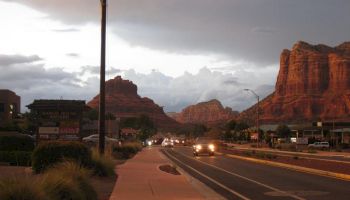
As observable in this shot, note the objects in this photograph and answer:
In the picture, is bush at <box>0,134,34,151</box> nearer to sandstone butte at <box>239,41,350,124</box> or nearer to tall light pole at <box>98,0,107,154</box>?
tall light pole at <box>98,0,107,154</box>

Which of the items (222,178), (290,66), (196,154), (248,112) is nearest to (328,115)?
(290,66)

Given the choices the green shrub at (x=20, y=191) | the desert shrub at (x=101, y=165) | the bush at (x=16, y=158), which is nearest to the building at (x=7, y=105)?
the bush at (x=16, y=158)

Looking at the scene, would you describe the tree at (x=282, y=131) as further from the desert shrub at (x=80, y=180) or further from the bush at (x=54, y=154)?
the desert shrub at (x=80, y=180)

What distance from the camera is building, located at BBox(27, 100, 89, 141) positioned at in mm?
28391

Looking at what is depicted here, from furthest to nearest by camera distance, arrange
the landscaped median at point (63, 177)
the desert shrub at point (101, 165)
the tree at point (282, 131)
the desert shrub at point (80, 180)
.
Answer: the tree at point (282, 131)
the desert shrub at point (101, 165)
the desert shrub at point (80, 180)
the landscaped median at point (63, 177)

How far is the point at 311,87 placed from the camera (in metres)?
161

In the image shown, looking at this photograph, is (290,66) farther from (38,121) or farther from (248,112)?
(38,121)

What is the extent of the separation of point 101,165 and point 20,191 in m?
12.8

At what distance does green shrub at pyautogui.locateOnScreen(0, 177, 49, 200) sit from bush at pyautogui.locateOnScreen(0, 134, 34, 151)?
24897 mm

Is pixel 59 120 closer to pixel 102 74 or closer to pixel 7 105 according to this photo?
pixel 102 74

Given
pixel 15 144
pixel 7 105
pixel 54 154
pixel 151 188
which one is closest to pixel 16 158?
pixel 15 144

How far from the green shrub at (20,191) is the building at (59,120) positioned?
17.0 meters

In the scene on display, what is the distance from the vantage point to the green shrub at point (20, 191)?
10.7 metres

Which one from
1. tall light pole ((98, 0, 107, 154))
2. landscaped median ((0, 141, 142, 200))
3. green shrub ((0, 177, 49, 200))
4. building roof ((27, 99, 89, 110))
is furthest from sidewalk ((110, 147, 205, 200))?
green shrub ((0, 177, 49, 200))
